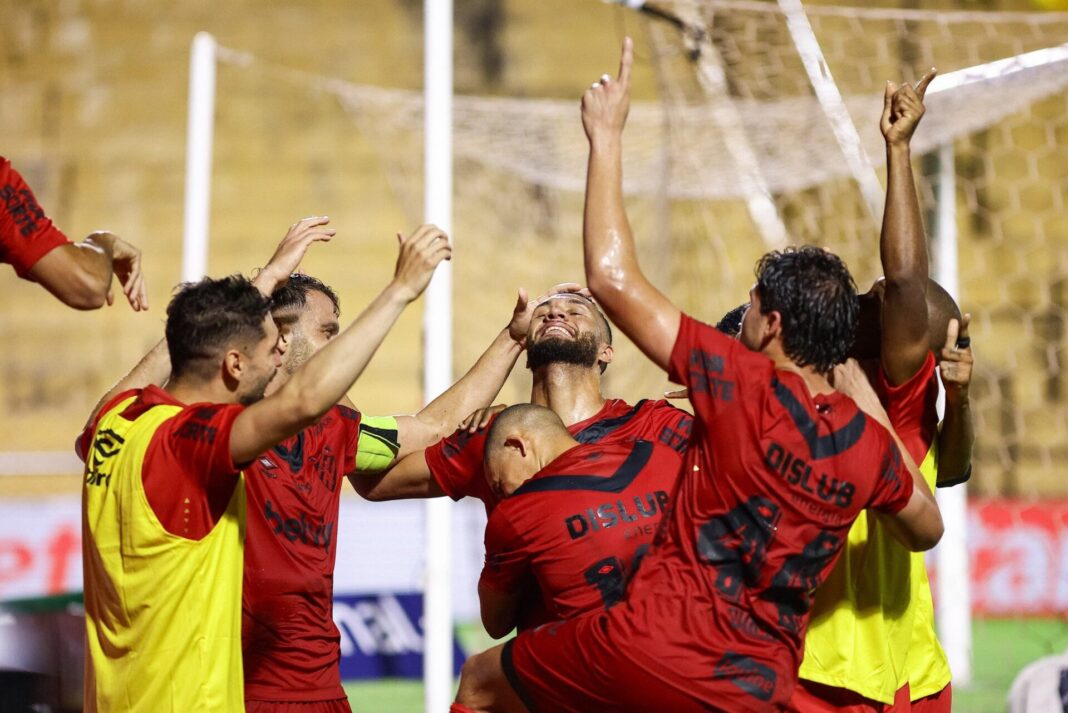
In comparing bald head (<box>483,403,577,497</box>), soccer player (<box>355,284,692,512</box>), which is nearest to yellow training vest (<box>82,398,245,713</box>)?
bald head (<box>483,403,577,497</box>)

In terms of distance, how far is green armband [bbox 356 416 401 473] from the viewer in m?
4.38

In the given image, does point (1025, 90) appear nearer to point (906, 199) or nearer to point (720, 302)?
point (720, 302)

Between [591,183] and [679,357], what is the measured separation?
53cm

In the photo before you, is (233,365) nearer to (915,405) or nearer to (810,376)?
(810,376)

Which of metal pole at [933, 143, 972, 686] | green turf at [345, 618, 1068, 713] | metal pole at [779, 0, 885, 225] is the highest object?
metal pole at [779, 0, 885, 225]

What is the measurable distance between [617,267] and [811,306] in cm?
58

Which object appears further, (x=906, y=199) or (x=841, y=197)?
(x=841, y=197)

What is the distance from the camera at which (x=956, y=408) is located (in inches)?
154

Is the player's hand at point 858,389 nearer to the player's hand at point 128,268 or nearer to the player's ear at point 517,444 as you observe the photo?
the player's ear at point 517,444

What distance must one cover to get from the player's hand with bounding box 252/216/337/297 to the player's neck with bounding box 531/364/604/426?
0.94 m

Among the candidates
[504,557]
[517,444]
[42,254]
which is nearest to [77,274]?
[42,254]

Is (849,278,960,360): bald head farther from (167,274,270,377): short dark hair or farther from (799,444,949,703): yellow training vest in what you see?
(167,274,270,377): short dark hair

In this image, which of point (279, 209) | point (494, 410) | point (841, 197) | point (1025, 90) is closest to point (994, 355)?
point (841, 197)

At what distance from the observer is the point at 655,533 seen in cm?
347
